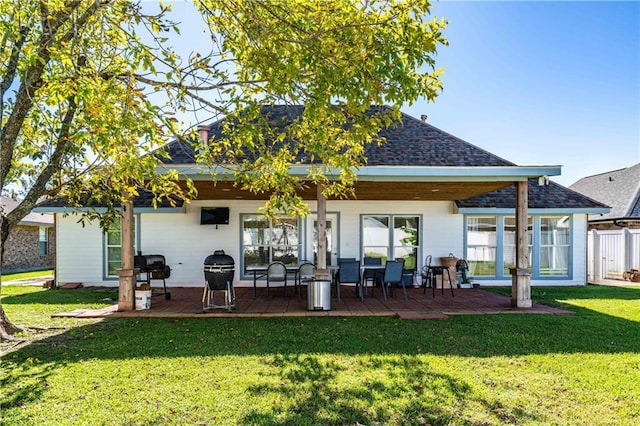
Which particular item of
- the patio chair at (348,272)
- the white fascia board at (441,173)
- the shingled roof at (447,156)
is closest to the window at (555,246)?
the shingled roof at (447,156)

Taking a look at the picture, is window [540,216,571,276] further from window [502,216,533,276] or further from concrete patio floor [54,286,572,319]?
concrete patio floor [54,286,572,319]

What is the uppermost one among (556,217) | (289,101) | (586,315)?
(289,101)

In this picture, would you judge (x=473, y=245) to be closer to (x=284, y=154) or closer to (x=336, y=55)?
(x=284, y=154)

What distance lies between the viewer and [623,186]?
1706 centimetres

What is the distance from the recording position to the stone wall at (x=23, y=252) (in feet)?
58.6

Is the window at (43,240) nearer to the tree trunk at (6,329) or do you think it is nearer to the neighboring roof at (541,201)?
the tree trunk at (6,329)

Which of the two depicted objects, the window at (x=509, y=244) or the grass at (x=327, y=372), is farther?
the window at (x=509, y=244)

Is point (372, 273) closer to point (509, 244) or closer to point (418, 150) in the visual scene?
point (418, 150)

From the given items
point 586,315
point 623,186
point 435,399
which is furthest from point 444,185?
point 623,186

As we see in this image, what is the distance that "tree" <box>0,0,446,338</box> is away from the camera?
3939mm

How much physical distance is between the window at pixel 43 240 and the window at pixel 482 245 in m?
21.2

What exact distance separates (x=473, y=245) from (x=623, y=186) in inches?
A: 423

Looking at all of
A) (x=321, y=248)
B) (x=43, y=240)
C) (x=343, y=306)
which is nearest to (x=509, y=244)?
(x=343, y=306)

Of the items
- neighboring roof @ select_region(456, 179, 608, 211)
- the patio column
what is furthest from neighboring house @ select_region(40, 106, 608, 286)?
the patio column
